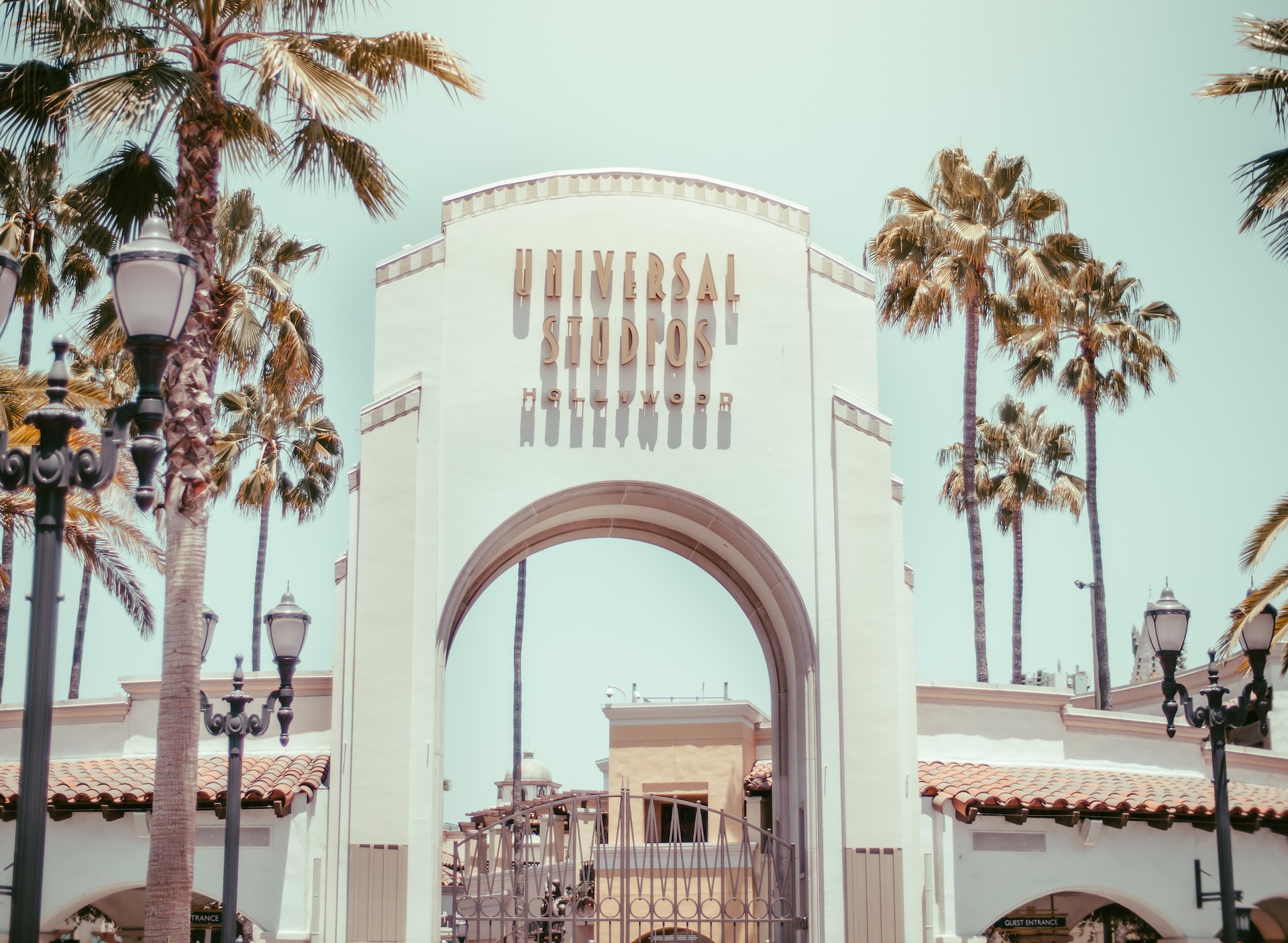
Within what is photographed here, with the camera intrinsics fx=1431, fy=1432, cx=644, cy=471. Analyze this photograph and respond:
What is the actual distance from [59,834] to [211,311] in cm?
714

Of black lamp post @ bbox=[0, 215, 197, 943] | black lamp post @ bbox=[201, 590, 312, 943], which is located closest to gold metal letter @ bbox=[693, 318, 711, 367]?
black lamp post @ bbox=[201, 590, 312, 943]

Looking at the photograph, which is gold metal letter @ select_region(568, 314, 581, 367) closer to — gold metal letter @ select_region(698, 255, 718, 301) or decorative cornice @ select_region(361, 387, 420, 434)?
gold metal letter @ select_region(698, 255, 718, 301)

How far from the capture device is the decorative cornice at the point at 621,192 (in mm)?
15133

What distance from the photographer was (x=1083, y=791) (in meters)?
16.4

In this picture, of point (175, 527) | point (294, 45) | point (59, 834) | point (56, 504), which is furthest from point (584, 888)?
point (56, 504)

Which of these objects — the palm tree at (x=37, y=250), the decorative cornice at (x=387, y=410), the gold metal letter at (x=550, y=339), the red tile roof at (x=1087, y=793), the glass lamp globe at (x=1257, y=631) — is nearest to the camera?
the glass lamp globe at (x=1257, y=631)

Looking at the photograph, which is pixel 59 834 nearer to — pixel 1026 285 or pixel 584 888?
pixel 584 888

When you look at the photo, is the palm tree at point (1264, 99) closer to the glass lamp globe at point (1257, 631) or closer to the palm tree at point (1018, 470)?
the glass lamp globe at point (1257, 631)

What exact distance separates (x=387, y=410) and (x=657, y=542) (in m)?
3.95

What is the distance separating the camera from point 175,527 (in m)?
11.7

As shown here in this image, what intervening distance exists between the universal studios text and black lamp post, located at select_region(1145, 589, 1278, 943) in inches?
189

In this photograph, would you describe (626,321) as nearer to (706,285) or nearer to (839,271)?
(706,285)

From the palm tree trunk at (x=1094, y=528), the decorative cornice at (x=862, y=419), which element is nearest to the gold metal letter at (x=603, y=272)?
the decorative cornice at (x=862, y=419)

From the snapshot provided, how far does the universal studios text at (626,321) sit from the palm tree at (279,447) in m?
18.1
